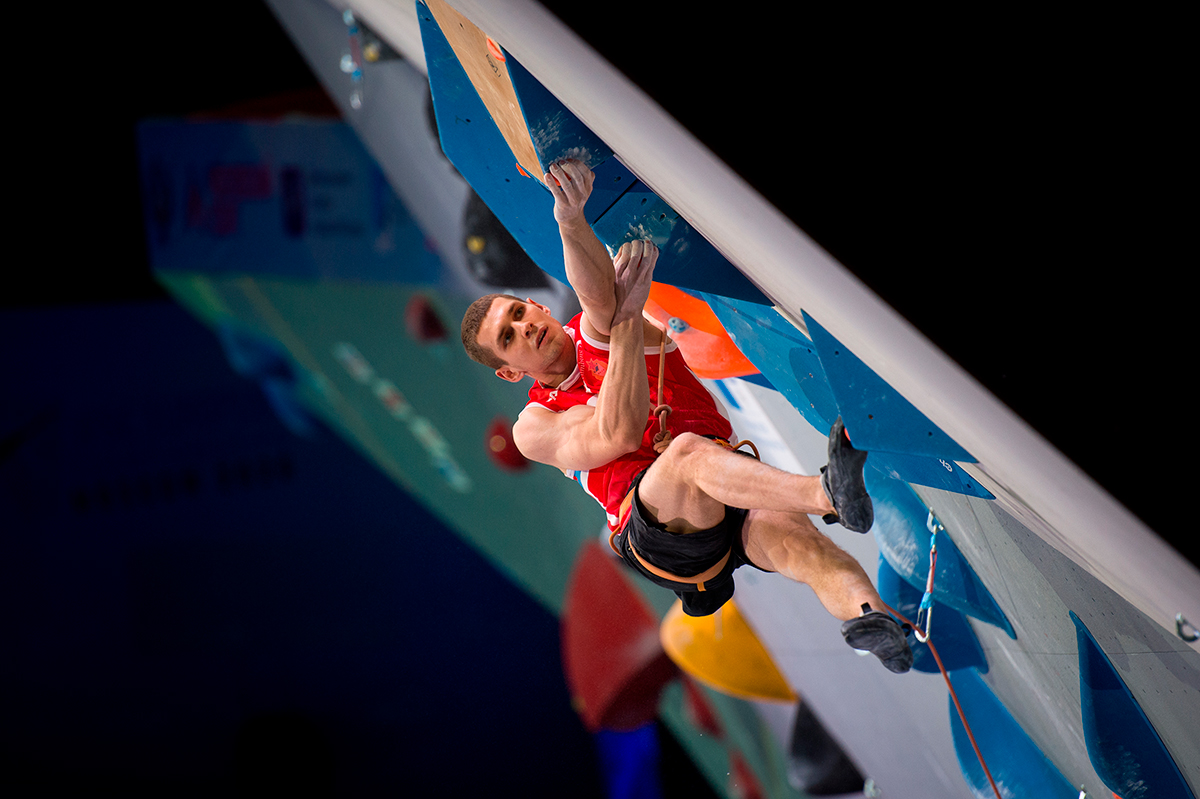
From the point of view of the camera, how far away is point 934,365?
2.56 ft

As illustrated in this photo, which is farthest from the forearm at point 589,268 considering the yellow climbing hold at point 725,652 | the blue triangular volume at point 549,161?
the yellow climbing hold at point 725,652

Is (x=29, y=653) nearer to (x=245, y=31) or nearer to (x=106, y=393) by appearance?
(x=106, y=393)

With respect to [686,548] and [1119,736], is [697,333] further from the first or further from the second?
[1119,736]

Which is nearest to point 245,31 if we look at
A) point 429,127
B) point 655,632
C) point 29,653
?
point 429,127

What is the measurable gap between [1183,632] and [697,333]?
836mm

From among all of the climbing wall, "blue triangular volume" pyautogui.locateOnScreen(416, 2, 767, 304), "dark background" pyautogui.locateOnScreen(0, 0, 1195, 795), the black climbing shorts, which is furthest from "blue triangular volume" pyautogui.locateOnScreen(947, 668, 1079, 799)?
"dark background" pyautogui.locateOnScreen(0, 0, 1195, 795)

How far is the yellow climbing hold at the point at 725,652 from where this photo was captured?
3350mm

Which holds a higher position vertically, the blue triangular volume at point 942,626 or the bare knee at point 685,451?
the bare knee at point 685,451

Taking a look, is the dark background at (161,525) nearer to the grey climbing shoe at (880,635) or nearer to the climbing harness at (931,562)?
the climbing harness at (931,562)

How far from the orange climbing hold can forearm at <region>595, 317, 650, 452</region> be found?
0.24 meters

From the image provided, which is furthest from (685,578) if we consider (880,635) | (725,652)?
(725,652)

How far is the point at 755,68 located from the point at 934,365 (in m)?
0.59

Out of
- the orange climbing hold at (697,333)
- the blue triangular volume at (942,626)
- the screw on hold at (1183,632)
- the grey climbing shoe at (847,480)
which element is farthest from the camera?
the blue triangular volume at (942,626)

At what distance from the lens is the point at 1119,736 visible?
1.30m
